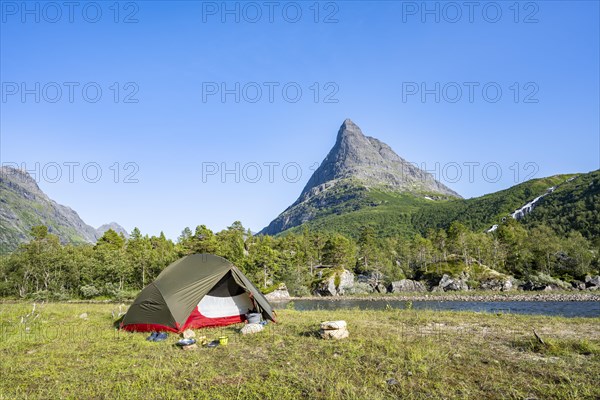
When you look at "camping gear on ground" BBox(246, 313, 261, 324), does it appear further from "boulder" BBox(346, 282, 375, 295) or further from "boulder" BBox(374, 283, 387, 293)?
"boulder" BBox(374, 283, 387, 293)

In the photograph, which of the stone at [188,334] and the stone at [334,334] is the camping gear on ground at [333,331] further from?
the stone at [188,334]

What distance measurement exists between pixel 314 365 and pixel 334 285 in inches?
2870

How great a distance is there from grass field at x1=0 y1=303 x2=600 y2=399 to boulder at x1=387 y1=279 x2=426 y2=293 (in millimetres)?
68330

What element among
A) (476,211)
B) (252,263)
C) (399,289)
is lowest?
(399,289)

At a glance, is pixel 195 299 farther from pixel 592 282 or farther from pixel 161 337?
pixel 592 282

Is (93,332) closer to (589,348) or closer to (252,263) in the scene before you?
(589,348)

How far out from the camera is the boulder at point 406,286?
7888 centimetres

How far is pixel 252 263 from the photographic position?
73500 mm

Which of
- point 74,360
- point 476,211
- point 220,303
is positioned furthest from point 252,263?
point 476,211

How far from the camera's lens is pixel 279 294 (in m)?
72.3

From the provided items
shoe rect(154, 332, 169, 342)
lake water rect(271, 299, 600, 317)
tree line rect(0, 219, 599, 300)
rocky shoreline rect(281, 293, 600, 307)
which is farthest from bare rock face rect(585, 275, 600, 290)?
shoe rect(154, 332, 169, 342)

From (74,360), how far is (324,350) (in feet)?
23.0

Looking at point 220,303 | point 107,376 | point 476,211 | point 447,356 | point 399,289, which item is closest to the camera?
point 107,376

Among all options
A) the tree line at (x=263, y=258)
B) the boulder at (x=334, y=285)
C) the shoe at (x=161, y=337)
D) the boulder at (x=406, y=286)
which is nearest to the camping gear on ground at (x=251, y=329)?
the shoe at (x=161, y=337)
